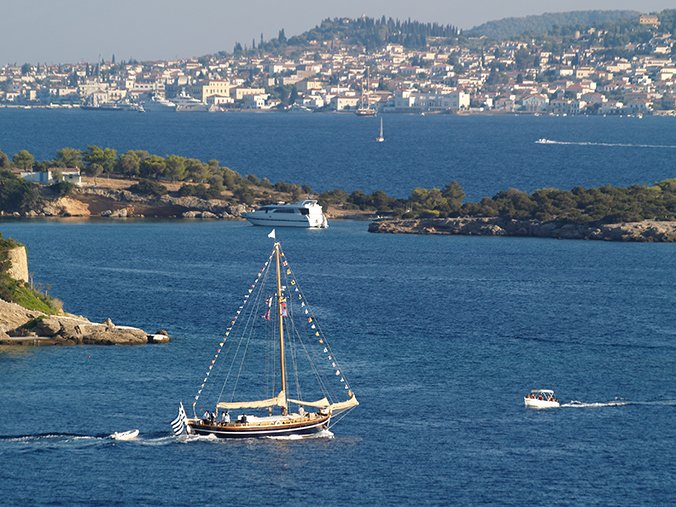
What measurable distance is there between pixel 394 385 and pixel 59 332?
17.0 meters

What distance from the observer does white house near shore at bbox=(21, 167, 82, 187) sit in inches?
5148

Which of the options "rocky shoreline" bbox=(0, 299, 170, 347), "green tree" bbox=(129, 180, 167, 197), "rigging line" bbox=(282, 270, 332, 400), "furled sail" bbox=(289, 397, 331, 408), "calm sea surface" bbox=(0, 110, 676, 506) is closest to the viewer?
"calm sea surface" bbox=(0, 110, 676, 506)

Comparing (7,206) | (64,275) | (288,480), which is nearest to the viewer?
(288,480)

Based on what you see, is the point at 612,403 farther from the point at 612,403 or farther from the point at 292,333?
the point at 292,333

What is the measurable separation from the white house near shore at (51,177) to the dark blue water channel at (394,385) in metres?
30.7

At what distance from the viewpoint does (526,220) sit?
115812 millimetres

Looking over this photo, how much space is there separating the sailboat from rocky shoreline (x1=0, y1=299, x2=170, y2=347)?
3.99m

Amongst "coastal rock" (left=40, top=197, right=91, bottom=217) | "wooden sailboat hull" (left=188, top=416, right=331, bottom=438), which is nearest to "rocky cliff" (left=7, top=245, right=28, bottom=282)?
→ "wooden sailboat hull" (left=188, top=416, right=331, bottom=438)

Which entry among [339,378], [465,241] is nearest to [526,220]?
[465,241]

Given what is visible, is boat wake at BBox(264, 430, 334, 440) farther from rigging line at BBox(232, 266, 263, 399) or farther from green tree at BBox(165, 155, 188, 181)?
green tree at BBox(165, 155, 188, 181)

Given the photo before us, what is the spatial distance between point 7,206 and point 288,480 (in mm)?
82940

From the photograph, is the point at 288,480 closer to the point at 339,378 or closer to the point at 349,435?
the point at 349,435

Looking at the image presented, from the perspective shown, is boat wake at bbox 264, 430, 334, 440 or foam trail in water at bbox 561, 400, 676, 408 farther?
foam trail in water at bbox 561, 400, 676, 408

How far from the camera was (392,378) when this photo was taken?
60.6 m
